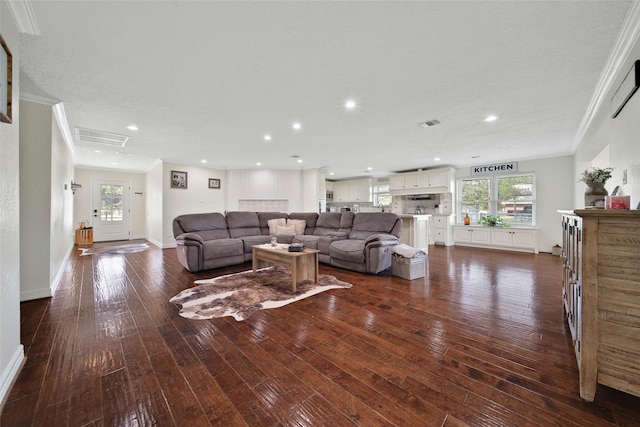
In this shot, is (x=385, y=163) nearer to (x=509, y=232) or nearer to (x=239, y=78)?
(x=509, y=232)

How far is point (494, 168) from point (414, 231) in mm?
3467

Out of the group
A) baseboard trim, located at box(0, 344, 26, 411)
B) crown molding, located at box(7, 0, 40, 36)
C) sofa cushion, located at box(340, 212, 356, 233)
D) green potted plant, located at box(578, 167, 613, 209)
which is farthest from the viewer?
sofa cushion, located at box(340, 212, 356, 233)

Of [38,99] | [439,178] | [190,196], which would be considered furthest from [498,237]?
[38,99]

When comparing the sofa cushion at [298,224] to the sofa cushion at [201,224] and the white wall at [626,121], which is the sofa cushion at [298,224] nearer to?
the sofa cushion at [201,224]

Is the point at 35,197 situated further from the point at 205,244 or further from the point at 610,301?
the point at 610,301

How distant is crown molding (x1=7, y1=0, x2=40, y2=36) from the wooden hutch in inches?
145

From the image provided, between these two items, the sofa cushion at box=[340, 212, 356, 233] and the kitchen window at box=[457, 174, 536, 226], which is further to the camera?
the kitchen window at box=[457, 174, 536, 226]

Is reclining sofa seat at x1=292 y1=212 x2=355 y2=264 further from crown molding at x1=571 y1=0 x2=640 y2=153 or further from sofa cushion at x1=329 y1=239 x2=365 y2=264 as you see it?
crown molding at x1=571 y1=0 x2=640 y2=153

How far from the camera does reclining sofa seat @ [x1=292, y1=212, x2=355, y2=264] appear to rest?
15.2 feet

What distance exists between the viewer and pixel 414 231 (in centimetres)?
526

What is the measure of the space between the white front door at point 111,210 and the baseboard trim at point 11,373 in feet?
25.5

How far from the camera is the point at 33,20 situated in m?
1.71

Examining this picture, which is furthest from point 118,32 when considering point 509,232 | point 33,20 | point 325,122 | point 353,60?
point 509,232

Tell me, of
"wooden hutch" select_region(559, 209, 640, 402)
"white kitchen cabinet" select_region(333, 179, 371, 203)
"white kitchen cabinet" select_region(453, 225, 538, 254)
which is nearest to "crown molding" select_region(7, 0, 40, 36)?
"wooden hutch" select_region(559, 209, 640, 402)
